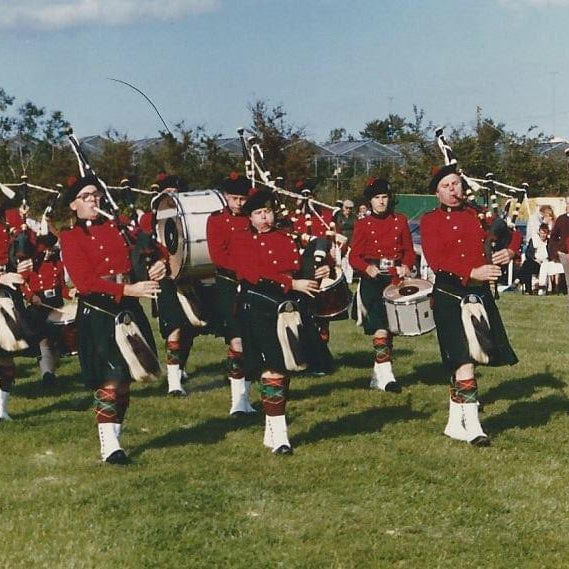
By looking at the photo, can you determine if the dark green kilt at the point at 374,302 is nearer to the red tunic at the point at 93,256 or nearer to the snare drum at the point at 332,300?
the snare drum at the point at 332,300

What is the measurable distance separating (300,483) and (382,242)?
362 centimetres

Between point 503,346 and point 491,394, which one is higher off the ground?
point 503,346

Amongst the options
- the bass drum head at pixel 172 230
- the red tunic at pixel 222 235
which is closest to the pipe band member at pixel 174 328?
the bass drum head at pixel 172 230

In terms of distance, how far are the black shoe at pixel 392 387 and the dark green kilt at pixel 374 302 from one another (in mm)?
565

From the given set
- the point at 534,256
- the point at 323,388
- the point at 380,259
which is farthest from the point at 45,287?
the point at 534,256

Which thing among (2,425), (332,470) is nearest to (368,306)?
(332,470)

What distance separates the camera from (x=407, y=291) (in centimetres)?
941

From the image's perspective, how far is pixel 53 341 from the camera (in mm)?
10602

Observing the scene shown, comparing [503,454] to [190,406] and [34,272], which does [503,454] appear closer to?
[190,406]

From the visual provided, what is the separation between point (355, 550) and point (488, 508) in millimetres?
1139

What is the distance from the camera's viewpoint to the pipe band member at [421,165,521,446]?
24.7ft

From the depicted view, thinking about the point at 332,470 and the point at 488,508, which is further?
the point at 332,470

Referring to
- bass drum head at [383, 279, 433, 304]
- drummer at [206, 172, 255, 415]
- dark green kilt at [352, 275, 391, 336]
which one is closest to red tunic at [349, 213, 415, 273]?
dark green kilt at [352, 275, 391, 336]

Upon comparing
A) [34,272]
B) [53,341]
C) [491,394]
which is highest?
[34,272]
